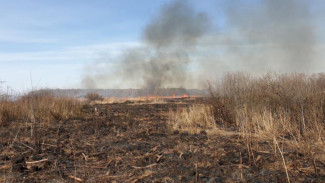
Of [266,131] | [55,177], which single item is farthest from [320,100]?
[55,177]

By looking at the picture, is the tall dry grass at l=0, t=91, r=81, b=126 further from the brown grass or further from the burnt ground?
the brown grass

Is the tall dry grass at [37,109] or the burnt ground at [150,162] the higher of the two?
the tall dry grass at [37,109]

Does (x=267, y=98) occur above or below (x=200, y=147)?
above

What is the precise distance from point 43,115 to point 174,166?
7964 mm

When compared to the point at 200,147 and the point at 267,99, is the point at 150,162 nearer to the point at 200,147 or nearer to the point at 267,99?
the point at 200,147

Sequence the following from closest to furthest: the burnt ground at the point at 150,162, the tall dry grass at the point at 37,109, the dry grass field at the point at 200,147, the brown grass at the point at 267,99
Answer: the burnt ground at the point at 150,162 → the dry grass field at the point at 200,147 → the brown grass at the point at 267,99 → the tall dry grass at the point at 37,109

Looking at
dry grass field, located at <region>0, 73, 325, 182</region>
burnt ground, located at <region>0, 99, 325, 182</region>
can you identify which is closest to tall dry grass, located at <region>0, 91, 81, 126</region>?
dry grass field, located at <region>0, 73, 325, 182</region>

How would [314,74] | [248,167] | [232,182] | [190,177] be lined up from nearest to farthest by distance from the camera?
[232,182], [190,177], [248,167], [314,74]

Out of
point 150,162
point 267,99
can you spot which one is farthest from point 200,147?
point 267,99

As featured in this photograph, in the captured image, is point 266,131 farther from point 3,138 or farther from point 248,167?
point 3,138

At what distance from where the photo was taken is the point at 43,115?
1040cm

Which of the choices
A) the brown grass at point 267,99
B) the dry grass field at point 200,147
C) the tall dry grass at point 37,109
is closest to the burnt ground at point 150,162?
the dry grass field at point 200,147

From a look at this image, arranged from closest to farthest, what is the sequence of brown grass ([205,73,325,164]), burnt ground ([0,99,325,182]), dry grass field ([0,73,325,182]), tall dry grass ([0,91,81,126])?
burnt ground ([0,99,325,182]), dry grass field ([0,73,325,182]), brown grass ([205,73,325,164]), tall dry grass ([0,91,81,126])

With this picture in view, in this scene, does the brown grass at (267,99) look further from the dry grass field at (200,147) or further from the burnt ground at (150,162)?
the burnt ground at (150,162)
